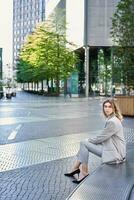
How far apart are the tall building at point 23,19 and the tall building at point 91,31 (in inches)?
3855

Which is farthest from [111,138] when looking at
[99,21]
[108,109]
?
[99,21]

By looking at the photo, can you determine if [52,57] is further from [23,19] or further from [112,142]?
[23,19]

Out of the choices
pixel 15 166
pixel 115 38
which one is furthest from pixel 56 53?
pixel 15 166

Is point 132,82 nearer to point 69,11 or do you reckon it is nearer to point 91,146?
point 91,146

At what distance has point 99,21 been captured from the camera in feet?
210

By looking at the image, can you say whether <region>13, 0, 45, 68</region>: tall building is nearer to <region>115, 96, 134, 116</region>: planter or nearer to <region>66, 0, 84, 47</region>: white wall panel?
<region>66, 0, 84, 47</region>: white wall panel

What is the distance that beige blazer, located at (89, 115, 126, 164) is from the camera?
777 centimetres

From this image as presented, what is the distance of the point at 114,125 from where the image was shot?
777cm

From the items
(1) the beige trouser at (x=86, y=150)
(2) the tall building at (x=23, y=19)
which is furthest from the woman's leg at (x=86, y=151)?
(2) the tall building at (x=23, y=19)

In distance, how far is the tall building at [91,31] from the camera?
63.7m

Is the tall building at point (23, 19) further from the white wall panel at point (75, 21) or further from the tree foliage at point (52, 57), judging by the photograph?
the tree foliage at point (52, 57)

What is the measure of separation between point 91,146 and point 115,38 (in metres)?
19.2

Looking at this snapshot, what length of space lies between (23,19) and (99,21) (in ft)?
423

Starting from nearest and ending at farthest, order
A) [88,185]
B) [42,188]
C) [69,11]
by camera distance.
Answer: [88,185] → [42,188] → [69,11]
